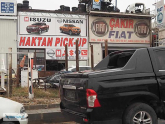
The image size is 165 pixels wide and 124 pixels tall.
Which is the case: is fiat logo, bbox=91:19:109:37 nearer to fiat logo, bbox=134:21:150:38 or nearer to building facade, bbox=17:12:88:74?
building facade, bbox=17:12:88:74

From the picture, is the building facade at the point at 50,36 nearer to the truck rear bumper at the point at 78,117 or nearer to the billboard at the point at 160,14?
the billboard at the point at 160,14

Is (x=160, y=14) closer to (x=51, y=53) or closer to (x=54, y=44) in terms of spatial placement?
(x=54, y=44)

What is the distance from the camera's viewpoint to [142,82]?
458 cm

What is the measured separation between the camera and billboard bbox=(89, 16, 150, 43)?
23.8m

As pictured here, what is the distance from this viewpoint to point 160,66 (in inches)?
196

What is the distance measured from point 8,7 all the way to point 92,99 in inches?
760

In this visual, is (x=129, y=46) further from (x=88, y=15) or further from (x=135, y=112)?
(x=135, y=112)

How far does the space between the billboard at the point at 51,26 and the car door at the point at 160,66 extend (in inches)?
727

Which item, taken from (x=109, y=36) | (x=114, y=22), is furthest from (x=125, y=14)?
(x=109, y=36)

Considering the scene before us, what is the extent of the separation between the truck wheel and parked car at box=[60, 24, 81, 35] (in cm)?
1927

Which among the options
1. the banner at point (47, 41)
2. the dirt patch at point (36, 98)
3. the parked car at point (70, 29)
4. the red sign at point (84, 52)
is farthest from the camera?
the red sign at point (84, 52)

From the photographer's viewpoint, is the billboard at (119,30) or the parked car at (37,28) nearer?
the parked car at (37,28)

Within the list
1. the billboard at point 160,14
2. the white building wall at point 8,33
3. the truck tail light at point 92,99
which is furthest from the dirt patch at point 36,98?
the billboard at point 160,14

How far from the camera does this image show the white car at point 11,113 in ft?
15.5
